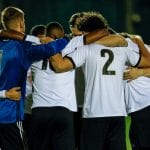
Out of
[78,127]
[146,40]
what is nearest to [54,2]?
[146,40]

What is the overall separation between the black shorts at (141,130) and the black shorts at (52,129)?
41.3 inches

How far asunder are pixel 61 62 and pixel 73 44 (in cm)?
22

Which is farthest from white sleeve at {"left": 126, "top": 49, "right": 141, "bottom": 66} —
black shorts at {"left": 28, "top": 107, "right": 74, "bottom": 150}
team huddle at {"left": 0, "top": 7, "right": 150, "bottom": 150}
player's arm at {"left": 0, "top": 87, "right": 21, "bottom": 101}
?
player's arm at {"left": 0, "top": 87, "right": 21, "bottom": 101}

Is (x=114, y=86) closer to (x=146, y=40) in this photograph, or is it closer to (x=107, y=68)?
(x=107, y=68)

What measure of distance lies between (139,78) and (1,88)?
65.8 inches

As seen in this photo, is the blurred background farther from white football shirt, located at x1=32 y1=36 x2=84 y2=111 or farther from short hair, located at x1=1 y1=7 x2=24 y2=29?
short hair, located at x1=1 y1=7 x2=24 y2=29

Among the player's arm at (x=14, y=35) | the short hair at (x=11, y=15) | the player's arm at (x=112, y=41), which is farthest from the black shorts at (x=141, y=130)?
the short hair at (x=11, y=15)

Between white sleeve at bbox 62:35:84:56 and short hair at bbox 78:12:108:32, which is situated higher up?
short hair at bbox 78:12:108:32

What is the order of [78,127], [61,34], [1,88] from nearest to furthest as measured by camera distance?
[1,88], [61,34], [78,127]

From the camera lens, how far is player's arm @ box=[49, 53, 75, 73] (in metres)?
6.18

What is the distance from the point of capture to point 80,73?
23.0 ft

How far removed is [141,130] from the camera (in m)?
7.43

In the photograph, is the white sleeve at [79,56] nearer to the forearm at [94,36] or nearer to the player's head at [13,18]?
the forearm at [94,36]

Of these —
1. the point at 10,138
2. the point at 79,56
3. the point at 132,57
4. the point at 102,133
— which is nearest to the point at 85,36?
the point at 79,56
